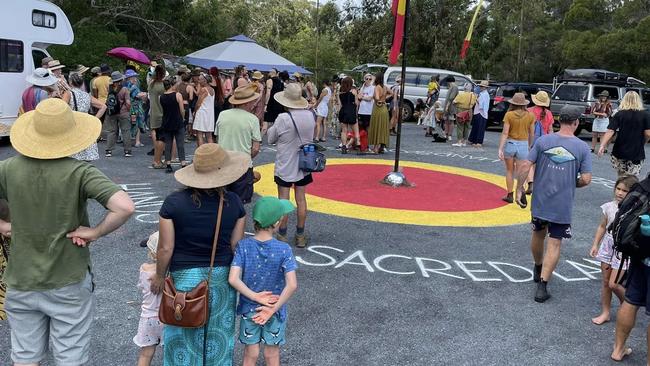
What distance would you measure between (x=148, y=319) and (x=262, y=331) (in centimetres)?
68

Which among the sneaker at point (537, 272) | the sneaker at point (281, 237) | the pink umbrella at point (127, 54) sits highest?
the pink umbrella at point (127, 54)

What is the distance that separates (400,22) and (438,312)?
6.28m

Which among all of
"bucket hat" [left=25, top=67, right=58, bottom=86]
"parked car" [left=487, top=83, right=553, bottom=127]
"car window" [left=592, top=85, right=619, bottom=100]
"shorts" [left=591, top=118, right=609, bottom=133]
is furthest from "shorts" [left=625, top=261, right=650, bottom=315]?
"parked car" [left=487, top=83, right=553, bottom=127]

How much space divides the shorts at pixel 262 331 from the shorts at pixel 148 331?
0.52m

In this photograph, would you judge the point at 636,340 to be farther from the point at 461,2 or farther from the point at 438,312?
the point at 461,2

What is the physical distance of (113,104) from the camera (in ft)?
36.7

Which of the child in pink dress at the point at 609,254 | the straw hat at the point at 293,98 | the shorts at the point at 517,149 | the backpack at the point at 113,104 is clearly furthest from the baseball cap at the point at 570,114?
the backpack at the point at 113,104

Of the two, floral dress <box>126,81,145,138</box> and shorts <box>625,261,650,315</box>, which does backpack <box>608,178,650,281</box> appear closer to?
shorts <box>625,261,650,315</box>

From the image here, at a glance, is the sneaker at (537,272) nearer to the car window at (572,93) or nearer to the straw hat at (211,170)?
the straw hat at (211,170)

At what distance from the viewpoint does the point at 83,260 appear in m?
2.89

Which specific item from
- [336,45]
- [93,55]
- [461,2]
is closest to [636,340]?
[93,55]

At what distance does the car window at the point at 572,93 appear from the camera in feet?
58.4

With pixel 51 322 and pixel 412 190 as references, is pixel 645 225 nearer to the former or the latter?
pixel 51 322

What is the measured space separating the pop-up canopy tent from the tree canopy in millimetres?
3651
